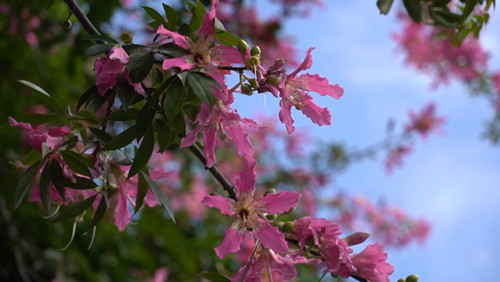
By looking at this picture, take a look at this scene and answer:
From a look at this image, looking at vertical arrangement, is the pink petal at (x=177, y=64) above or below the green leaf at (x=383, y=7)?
below

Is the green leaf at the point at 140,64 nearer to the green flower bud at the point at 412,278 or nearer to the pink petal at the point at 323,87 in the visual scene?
the pink petal at the point at 323,87

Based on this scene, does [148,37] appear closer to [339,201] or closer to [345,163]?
[345,163]

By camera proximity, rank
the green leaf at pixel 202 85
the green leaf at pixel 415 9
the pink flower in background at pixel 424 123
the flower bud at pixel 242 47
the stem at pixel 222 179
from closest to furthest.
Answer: the green leaf at pixel 202 85 < the flower bud at pixel 242 47 < the stem at pixel 222 179 < the green leaf at pixel 415 9 < the pink flower in background at pixel 424 123

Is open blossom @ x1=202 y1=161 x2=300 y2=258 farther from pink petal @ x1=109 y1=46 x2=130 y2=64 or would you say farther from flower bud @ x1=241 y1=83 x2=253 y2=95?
pink petal @ x1=109 y1=46 x2=130 y2=64

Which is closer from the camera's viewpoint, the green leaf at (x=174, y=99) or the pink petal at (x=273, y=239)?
the green leaf at (x=174, y=99)

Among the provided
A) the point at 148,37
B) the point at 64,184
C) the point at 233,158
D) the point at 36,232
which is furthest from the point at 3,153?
the point at 64,184

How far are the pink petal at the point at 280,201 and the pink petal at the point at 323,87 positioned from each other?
167mm

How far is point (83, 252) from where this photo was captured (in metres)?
2.75

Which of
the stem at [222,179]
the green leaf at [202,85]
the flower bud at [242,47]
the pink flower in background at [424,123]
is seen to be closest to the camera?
the green leaf at [202,85]

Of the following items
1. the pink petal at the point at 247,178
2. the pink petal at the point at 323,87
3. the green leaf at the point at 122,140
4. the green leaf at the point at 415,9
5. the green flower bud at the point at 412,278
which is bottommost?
the green leaf at the point at 122,140

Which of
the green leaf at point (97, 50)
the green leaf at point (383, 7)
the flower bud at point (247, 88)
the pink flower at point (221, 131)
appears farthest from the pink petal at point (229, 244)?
the green leaf at point (383, 7)

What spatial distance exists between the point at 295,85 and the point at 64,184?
40cm

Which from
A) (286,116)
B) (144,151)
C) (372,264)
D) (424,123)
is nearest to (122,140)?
(144,151)

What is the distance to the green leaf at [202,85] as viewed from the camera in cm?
83
